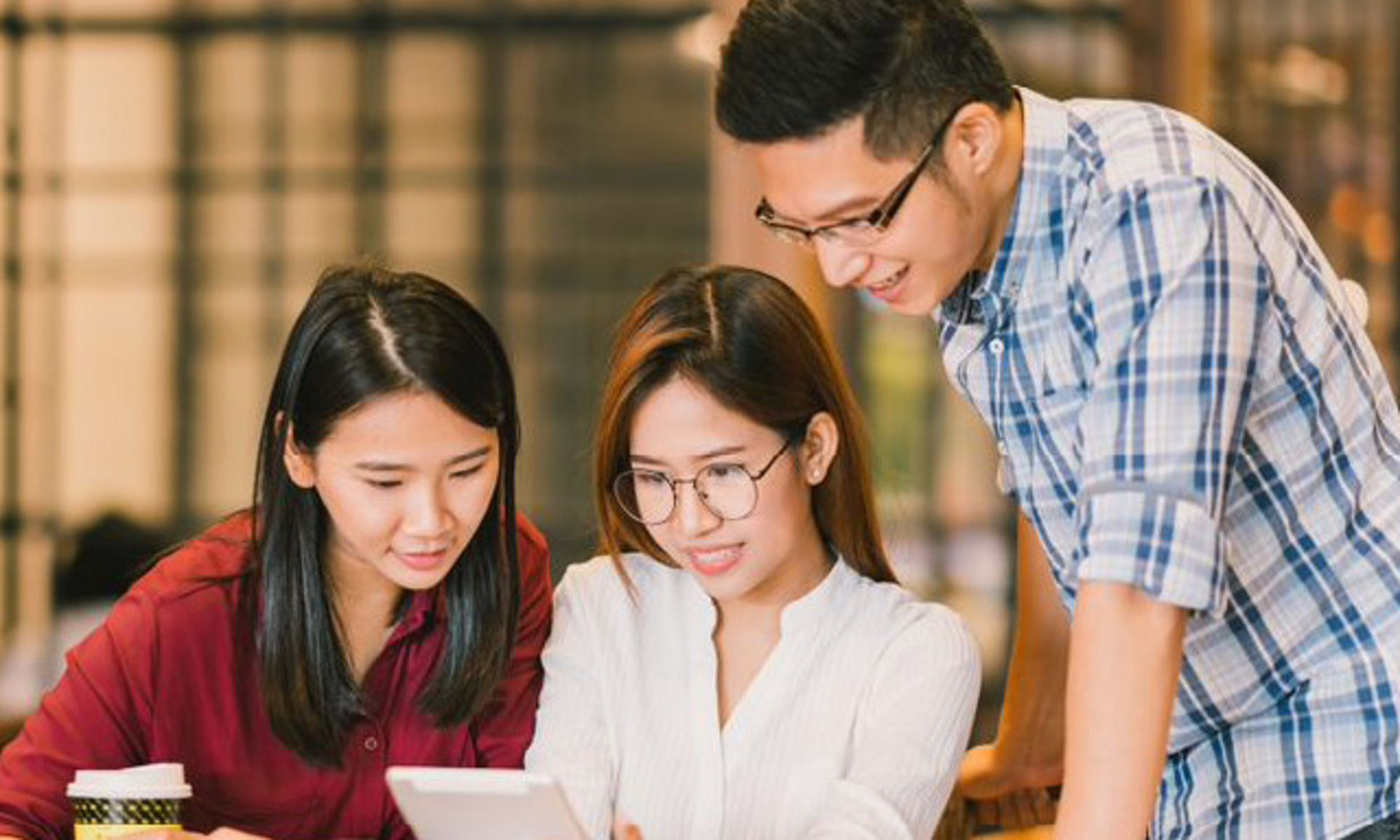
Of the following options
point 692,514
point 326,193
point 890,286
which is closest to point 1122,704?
point 890,286

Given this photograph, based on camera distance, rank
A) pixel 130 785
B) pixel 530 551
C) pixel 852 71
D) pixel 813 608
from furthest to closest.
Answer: pixel 530 551, pixel 813 608, pixel 130 785, pixel 852 71

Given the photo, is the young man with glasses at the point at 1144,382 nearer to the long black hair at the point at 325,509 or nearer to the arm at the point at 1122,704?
the arm at the point at 1122,704

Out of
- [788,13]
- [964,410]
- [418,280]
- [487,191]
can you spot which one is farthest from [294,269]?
[788,13]

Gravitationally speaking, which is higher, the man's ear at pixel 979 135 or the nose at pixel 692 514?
the man's ear at pixel 979 135

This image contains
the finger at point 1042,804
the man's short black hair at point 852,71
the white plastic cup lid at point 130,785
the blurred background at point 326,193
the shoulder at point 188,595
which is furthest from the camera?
the blurred background at point 326,193

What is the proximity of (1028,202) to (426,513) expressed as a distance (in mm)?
634

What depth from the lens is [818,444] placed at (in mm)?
2064

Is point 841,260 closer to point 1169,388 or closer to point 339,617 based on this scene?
point 1169,388

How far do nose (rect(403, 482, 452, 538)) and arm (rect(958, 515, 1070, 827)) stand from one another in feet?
1.74

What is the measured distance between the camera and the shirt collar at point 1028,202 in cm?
165

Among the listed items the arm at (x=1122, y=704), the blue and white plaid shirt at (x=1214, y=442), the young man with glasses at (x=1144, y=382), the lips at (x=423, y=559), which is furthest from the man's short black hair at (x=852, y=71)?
Result: the lips at (x=423, y=559)

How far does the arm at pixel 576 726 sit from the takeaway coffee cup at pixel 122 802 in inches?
14.2

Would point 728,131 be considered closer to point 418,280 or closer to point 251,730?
point 418,280

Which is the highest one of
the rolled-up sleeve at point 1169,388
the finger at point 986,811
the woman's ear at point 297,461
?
the rolled-up sleeve at point 1169,388
